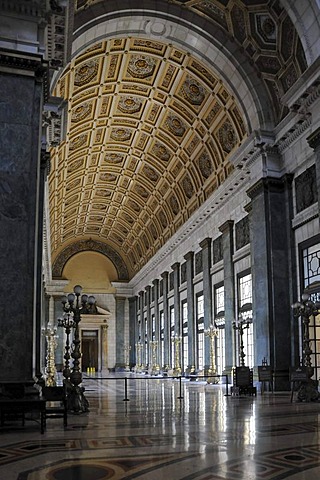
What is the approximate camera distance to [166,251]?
3791 centimetres

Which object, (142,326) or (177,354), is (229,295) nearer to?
(177,354)

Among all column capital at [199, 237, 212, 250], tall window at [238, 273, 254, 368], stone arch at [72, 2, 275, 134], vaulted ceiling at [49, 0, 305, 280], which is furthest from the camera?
column capital at [199, 237, 212, 250]

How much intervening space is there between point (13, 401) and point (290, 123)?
1354 centimetres

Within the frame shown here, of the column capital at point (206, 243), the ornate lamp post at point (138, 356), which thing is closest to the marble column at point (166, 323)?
the ornate lamp post at point (138, 356)

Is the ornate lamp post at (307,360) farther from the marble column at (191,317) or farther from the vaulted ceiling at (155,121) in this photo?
the marble column at (191,317)

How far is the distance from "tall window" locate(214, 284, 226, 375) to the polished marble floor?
15.3 meters

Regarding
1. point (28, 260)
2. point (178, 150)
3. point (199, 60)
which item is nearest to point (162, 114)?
point (178, 150)

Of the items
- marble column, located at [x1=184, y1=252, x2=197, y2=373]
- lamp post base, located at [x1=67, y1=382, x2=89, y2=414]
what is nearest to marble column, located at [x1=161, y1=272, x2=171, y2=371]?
marble column, located at [x1=184, y1=252, x2=197, y2=373]

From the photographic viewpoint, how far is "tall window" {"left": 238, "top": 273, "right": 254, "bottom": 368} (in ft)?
76.6

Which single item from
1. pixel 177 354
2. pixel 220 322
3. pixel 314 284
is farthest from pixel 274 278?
pixel 177 354

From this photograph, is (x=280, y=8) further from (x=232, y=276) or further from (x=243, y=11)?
(x=232, y=276)

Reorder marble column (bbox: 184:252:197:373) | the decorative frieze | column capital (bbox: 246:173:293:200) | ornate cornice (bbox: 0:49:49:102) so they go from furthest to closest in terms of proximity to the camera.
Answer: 1. marble column (bbox: 184:252:197:373)
2. column capital (bbox: 246:173:293:200)
3. the decorative frieze
4. ornate cornice (bbox: 0:49:49:102)

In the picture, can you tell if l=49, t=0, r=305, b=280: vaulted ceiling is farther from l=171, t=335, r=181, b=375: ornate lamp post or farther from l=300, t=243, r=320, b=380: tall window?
l=171, t=335, r=181, b=375: ornate lamp post

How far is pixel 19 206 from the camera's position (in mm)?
10266
